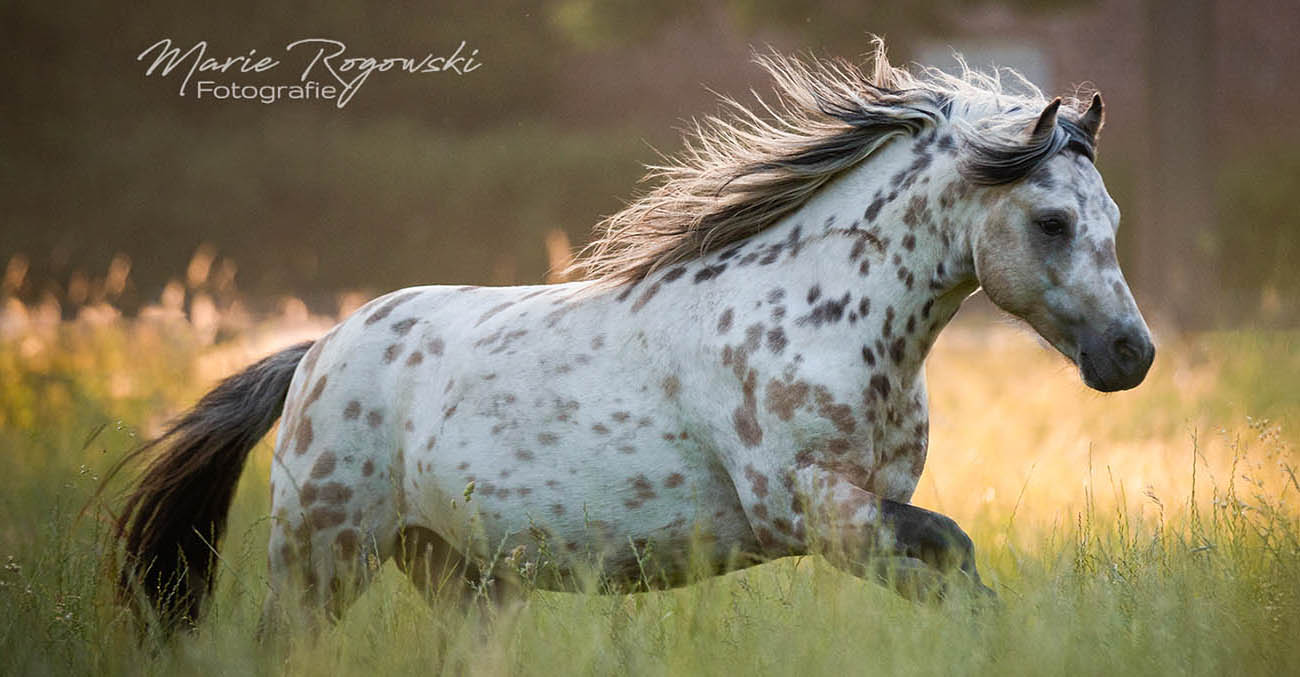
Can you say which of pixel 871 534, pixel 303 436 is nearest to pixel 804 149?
pixel 871 534

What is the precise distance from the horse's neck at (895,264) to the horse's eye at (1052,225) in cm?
18

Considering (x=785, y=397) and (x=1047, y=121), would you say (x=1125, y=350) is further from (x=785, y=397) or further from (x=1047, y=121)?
(x=785, y=397)

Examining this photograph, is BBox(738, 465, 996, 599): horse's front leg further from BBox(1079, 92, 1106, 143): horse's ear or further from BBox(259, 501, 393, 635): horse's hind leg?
BBox(259, 501, 393, 635): horse's hind leg

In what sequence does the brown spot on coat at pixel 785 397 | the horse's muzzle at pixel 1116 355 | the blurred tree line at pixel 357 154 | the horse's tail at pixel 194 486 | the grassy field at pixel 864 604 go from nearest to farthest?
1. the grassy field at pixel 864 604
2. the horse's muzzle at pixel 1116 355
3. the brown spot on coat at pixel 785 397
4. the horse's tail at pixel 194 486
5. the blurred tree line at pixel 357 154

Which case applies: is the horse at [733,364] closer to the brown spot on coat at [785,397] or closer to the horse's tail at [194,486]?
the brown spot on coat at [785,397]

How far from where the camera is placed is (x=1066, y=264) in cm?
317

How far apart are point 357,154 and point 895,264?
1498 centimetres

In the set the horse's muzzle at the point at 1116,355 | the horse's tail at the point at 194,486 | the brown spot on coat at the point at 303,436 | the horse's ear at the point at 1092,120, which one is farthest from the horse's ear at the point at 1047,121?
the horse's tail at the point at 194,486

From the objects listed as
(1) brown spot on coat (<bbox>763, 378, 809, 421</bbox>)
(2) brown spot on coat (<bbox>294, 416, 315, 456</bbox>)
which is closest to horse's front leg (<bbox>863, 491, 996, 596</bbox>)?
(1) brown spot on coat (<bbox>763, 378, 809, 421</bbox>)

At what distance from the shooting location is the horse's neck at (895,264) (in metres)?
3.33

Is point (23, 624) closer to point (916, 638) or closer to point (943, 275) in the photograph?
point (916, 638)

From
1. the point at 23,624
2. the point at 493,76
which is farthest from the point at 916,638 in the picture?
the point at 493,76

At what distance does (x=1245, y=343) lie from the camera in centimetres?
957

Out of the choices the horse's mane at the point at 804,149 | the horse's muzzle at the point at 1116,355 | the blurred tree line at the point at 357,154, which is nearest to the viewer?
the horse's muzzle at the point at 1116,355
